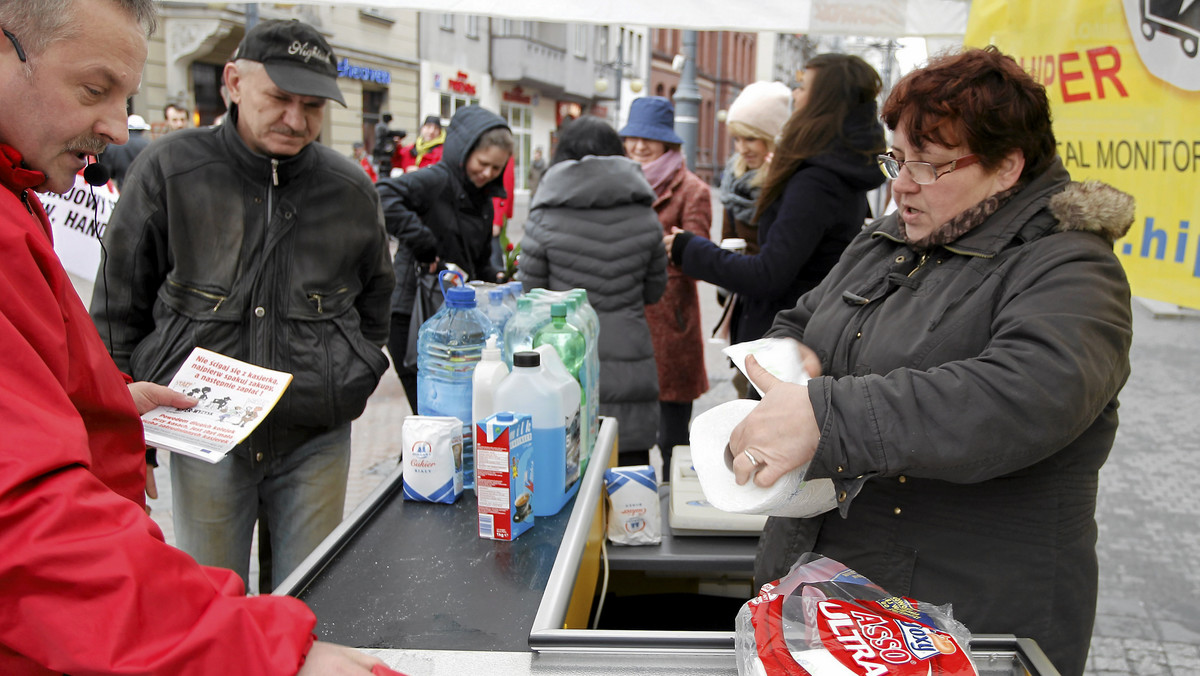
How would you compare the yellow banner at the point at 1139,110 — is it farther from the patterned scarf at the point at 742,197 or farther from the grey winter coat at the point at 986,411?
the patterned scarf at the point at 742,197

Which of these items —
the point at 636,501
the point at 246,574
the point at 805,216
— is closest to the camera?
the point at 636,501

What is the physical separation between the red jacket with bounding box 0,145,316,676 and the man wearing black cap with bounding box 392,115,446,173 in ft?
12.2

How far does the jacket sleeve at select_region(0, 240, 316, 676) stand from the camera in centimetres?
85

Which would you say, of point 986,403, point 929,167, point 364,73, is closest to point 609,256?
point 929,167

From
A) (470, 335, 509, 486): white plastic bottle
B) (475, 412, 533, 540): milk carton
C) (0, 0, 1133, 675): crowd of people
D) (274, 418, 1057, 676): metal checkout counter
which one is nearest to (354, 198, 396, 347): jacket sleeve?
(0, 0, 1133, 675): crowd of people

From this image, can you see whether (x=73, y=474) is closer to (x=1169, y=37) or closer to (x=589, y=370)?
(x=589, y=370)

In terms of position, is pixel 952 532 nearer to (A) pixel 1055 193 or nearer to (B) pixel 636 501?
(A) pixel 1055 193

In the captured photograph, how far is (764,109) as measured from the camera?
14.1 feet

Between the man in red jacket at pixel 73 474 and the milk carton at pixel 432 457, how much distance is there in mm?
831

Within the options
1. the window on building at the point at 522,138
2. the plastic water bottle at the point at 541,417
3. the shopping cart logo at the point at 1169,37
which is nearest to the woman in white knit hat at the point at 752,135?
the shopping cart logo at the point at 1169,37

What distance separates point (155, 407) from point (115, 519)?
1.21m

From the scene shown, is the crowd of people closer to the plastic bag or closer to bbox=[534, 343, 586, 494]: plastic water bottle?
the plastic bag

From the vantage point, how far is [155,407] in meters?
1.99

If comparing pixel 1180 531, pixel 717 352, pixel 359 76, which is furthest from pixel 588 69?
pixel 1180 531
